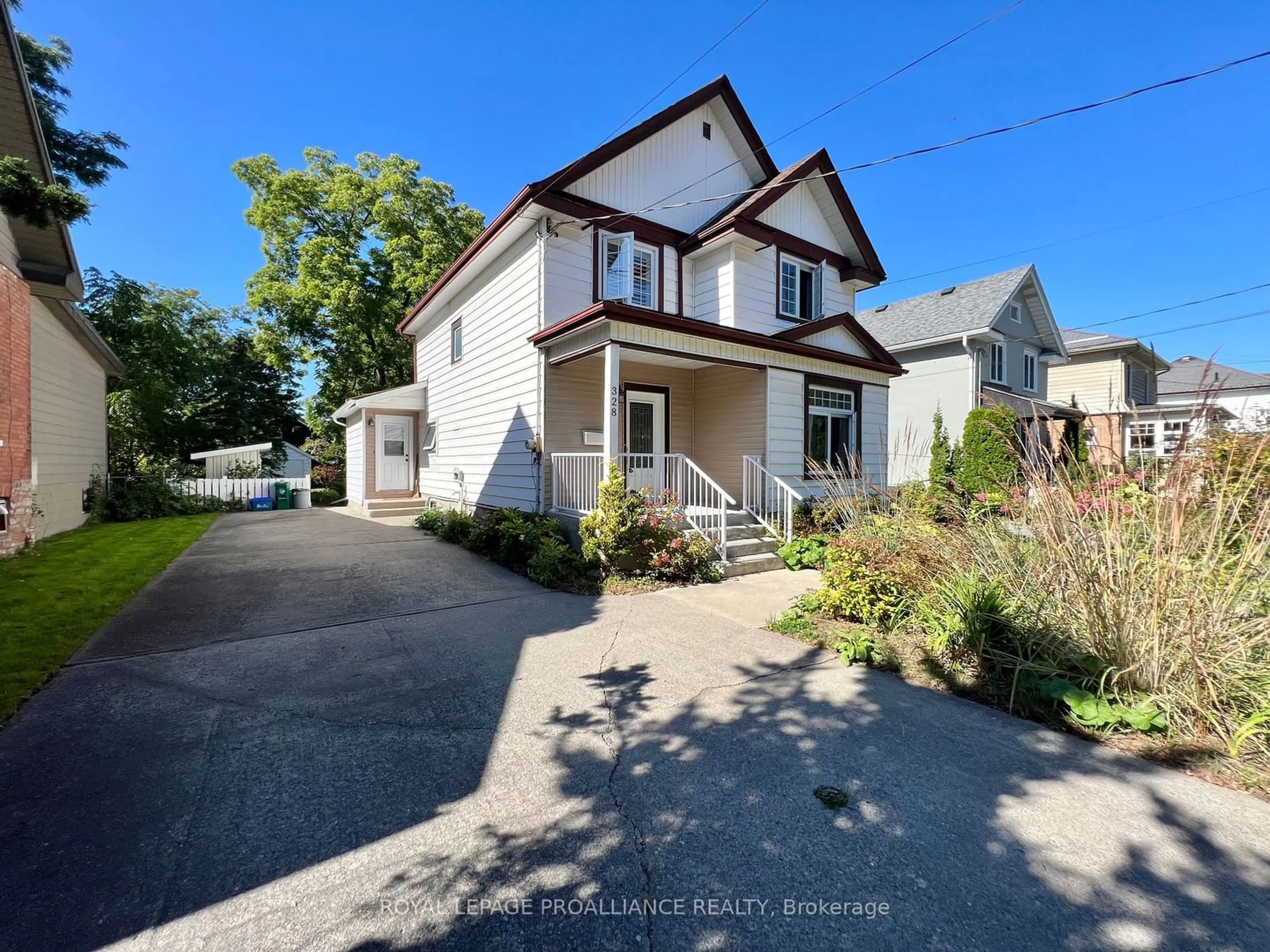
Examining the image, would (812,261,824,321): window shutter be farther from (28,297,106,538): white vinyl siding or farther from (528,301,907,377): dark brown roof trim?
(28,297,106,538): white vinyl siding

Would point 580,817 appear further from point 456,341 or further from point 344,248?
point 344,248

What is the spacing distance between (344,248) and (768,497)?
68.0 feet

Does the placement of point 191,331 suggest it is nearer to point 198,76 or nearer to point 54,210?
point 198,76

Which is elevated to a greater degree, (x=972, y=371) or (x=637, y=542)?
(x=972, y=371)

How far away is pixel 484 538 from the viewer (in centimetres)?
914

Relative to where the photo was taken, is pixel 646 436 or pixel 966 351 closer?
pixel 646 436

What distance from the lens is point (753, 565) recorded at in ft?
26.7

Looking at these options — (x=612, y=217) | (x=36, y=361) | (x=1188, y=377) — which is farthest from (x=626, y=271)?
(x=1188, y=377)

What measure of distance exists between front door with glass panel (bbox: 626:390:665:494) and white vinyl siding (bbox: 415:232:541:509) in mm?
2088

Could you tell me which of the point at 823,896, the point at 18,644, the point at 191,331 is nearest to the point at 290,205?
the point at 191,331

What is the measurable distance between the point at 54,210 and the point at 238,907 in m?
6.06

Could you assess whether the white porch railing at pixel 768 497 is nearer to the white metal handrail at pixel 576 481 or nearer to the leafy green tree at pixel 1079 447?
the white metal handrail at pixel 576 481

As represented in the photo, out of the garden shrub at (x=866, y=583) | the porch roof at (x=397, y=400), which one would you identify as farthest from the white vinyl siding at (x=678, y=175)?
the porch roof at (x=397, y=400)

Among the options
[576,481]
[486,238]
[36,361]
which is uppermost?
[486,238]
